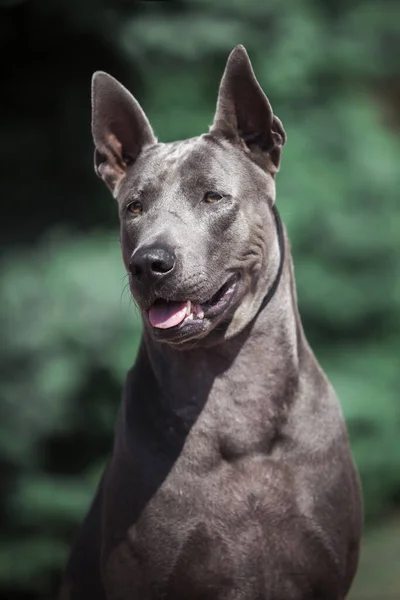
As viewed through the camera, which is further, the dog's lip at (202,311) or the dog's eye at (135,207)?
the dog's eye at (135,207)

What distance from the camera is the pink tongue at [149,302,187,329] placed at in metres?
3.06

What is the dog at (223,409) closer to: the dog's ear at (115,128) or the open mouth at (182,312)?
the open mouth at (182,312)

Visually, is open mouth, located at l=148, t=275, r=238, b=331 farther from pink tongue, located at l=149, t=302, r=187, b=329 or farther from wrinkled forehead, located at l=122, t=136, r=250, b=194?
wrinkled forehead, located at l=122, t=136, r=250, b=194

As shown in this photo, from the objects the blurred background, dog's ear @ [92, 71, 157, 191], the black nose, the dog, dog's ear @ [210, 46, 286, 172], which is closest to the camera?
the black nose

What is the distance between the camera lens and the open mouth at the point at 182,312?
10.0ft

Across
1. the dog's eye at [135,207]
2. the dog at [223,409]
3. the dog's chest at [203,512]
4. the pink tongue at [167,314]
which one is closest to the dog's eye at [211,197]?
the dog at [223,409]

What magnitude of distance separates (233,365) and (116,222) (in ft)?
11.4

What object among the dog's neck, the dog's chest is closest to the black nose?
the dog's neck

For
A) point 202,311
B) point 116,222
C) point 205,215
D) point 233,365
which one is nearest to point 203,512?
point 233,365

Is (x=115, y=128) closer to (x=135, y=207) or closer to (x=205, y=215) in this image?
(x=135, y=207)

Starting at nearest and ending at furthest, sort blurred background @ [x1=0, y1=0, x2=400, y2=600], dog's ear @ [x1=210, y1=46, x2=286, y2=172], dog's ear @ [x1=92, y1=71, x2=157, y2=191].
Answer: dog's ear @ [x1=210, y1=46, x2=286, y2=172] → dog's ear @ [x1=92, y1=71, x2=157, y2=191] → blurred background @ [x1=0, y1=0, x2=400, y2=600]

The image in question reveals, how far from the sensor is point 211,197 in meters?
3.18

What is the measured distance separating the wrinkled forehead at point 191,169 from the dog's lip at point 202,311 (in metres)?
0.30

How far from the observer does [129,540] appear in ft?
10.5
